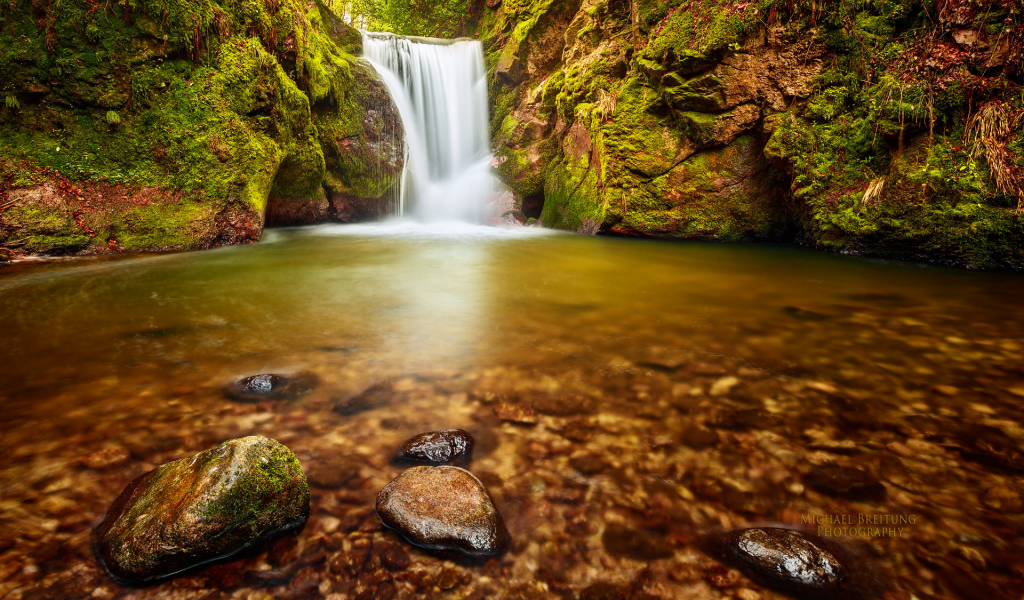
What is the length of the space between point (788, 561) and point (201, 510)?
2038 millimetres

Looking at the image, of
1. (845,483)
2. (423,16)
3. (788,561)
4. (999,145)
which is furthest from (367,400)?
(423,16)

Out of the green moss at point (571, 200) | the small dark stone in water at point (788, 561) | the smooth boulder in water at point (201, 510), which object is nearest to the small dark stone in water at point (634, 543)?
the small dark stone in water at point (788, 561)

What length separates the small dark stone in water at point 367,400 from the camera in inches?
102

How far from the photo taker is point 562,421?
2.46m

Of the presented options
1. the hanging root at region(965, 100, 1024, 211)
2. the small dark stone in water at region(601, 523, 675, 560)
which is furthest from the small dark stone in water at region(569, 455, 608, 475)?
the hanging root at region(965, 100, 1024, 211)

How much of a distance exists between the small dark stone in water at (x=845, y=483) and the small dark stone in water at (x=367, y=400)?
2211 mm

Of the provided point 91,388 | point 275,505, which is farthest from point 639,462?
point 91,388

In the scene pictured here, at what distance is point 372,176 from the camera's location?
13.1m

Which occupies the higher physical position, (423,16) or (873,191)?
(423,16)

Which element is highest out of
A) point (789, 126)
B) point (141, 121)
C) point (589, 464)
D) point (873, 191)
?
→ point (789, 126)

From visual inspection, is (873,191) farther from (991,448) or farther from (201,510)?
(201,510)

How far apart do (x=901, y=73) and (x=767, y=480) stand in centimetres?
841

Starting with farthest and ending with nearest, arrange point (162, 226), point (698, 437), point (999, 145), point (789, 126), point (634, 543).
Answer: point (789, 126)
point (162, 226)
point (999, 145)
point (698, 437)
point (634, 543)

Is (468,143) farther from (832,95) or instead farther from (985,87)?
(985,87)
